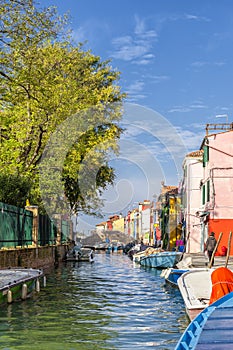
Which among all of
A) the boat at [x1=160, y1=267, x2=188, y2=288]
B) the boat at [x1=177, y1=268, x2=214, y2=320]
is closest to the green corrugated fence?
the boat at [x1=160, y1=267, x2=188, y2=288]

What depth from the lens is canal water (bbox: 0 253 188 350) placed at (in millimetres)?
11148

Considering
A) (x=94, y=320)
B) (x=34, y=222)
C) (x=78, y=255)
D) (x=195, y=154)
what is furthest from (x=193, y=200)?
(x=94, y=320)

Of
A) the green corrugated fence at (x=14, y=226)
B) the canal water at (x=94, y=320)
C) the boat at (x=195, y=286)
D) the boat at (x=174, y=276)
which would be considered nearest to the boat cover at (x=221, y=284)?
the canal water at (x=94, y=320)

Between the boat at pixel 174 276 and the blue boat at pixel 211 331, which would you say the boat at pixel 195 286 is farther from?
the blue boat at pixel 211 331

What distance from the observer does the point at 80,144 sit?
35.4 meters

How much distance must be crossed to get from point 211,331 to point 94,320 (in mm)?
7703

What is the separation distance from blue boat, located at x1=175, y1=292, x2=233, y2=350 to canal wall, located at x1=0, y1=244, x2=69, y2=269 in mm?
14614

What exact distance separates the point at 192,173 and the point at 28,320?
30.7m

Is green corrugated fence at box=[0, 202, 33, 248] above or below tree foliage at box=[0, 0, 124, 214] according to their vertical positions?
below

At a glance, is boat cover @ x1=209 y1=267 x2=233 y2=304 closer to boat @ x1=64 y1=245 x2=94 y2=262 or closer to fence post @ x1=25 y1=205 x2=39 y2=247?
fence post @ x1=25 y1=205 x2=39 y2=247

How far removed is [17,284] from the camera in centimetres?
1623

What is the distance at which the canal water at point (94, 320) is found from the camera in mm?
11148

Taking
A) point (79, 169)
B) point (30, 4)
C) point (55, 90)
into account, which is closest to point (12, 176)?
point (55, 90)

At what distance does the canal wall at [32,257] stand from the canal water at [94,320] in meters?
1.96
